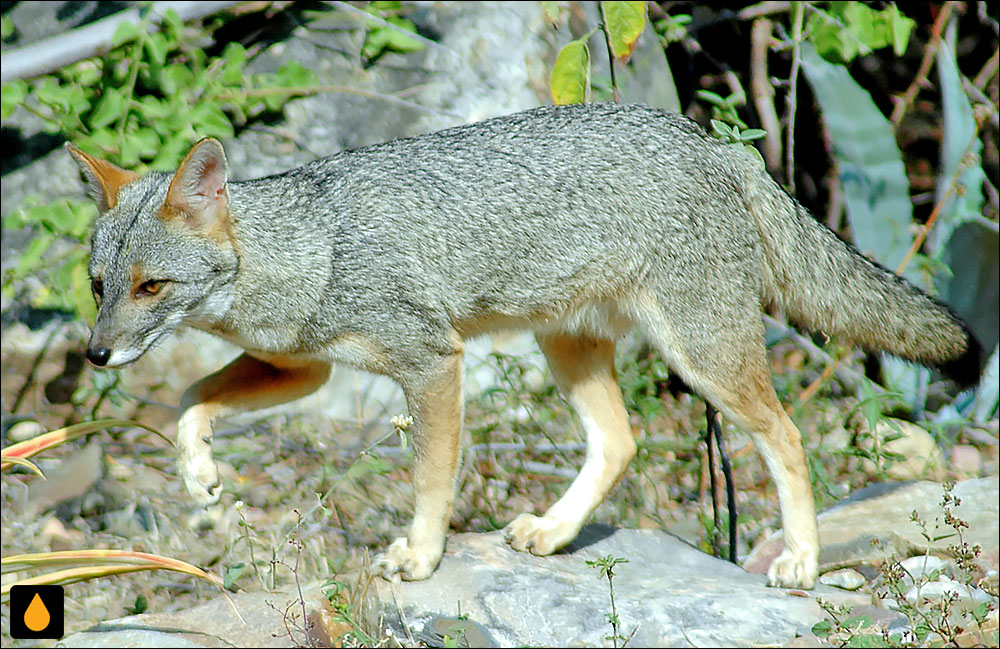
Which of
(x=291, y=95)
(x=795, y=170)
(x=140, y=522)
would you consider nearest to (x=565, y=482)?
(x=140, y=522)

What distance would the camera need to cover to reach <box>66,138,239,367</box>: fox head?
3.59 meters

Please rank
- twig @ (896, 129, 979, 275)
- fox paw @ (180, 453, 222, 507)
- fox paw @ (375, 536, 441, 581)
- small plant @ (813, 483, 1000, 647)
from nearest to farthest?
1. small plant @ (813, 483, 1000, 647)
2. fox paw @ (375, 536, 441, 581)
3. fox paw @ (180, 453, 222, 507)
4. twig @ (896, 129, 979, 275)

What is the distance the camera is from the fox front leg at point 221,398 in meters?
4.00

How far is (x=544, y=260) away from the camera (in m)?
4.11

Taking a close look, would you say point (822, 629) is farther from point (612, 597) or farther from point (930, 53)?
point (930, 53)

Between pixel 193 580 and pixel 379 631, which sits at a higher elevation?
pixel 379 631

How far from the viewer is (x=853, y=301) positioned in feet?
14.3

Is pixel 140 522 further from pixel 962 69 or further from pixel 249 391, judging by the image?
pixel 962 69

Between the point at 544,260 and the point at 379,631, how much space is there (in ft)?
4.62

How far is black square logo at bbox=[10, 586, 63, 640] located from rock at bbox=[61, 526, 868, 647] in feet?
0.81

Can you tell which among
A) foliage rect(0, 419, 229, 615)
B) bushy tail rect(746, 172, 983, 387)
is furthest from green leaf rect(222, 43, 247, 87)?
bushy tail rect(746, 172, 983, 387)

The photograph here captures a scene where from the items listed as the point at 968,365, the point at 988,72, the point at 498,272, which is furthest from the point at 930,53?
the point at 498,272

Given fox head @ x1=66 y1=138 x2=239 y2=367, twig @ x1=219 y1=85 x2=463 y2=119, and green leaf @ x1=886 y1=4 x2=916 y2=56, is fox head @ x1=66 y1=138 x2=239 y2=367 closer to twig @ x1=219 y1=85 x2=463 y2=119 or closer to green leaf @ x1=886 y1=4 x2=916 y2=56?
twig @ x1=219 y1=85 x2=463 y2=119

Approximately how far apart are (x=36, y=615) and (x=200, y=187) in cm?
151
